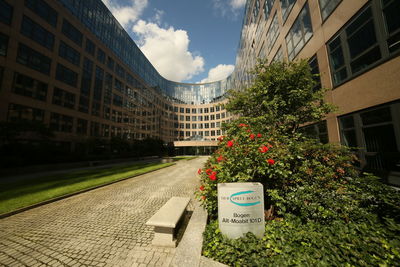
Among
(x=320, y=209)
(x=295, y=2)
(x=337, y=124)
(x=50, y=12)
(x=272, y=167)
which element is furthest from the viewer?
(x=50, y=12)

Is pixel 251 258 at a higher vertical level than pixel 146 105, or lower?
lower

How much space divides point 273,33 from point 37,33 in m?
33.5

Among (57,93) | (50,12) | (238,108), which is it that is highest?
(50,12)

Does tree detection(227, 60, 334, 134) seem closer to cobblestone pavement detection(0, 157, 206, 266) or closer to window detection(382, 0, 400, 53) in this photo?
window detection(382, 0, 400, 53)

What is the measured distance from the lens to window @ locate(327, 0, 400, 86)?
6.33 metres

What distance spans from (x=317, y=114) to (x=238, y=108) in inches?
176

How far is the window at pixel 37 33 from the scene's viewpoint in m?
20.1

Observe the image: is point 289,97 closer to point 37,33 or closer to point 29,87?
point 29,87

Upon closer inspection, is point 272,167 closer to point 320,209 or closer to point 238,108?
point 320,209

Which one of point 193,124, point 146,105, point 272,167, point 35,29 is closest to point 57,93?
point 35,29

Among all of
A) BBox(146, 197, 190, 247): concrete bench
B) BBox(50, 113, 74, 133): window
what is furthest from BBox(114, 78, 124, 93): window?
BBox(146, 197, 190, 247): concrete bench

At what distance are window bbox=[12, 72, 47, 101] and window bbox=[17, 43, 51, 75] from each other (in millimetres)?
1869

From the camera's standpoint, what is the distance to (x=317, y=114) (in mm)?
7199

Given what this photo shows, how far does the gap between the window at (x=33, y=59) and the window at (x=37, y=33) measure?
1929 mm
